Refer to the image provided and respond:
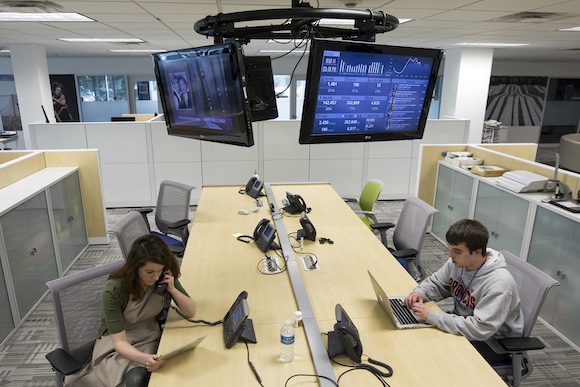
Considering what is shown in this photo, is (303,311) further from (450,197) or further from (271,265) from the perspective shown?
(450,197)

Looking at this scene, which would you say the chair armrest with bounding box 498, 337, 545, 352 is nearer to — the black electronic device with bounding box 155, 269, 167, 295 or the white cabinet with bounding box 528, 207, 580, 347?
the white cabinet with bounding box 528, 207, 580, 347

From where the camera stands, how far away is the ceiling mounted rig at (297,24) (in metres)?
1.61

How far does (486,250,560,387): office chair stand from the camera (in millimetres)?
2135

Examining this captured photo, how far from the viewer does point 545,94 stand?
12375mm

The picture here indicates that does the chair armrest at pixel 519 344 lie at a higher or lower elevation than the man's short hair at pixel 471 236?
lower

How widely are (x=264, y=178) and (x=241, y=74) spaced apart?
4850mm

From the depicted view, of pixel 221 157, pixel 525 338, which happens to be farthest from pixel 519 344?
pixel 221 157

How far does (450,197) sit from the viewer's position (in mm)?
5375

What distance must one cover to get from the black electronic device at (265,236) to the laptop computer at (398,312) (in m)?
1.05

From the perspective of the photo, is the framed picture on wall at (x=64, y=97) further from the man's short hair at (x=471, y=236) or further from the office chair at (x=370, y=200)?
the man's short hair at (x=471, y=236)

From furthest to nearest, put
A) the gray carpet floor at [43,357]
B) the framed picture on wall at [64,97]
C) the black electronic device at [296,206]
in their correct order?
the framed picture on wall at [64,97], the black electronic device at [296,206], the gray carpet floor at [43,357]

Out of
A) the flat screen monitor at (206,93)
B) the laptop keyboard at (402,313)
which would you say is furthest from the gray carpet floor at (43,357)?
the flat screen monitor at (206,93)

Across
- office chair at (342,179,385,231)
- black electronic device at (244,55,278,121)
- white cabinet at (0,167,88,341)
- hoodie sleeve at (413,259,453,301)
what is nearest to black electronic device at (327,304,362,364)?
hoodie sleeve at (413,259,453,301)

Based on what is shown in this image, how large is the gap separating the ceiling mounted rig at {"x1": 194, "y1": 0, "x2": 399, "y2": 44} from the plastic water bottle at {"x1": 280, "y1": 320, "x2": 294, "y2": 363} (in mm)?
1395
